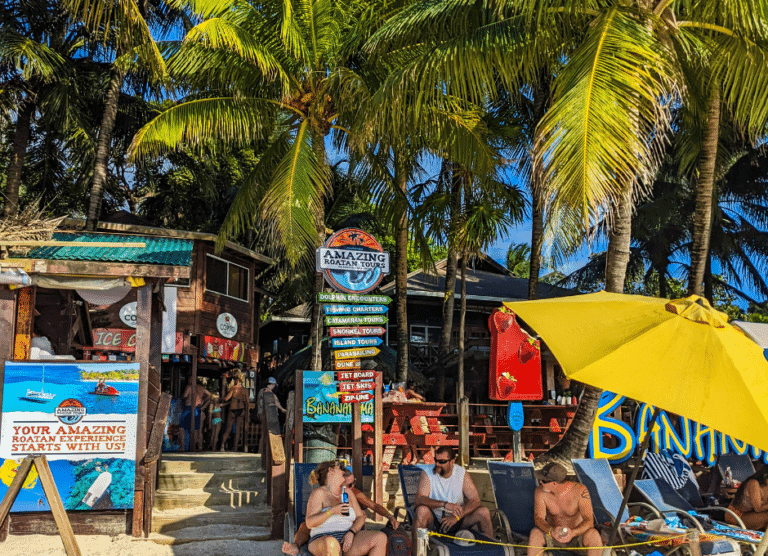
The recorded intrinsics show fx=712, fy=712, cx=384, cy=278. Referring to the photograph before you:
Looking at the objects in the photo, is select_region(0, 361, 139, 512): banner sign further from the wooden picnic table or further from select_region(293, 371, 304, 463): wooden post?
the wooden picnic table

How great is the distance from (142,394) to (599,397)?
20.0 ft

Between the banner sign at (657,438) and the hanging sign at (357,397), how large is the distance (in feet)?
10.4

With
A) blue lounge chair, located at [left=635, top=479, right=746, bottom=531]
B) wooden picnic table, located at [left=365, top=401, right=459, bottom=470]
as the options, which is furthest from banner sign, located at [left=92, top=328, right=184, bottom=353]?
blue lounge chair, located at [left=635, top=479, right=746, bottom=531]

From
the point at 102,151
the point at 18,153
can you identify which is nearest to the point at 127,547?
the point at 102,151

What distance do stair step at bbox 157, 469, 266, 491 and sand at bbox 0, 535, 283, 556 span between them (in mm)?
1640

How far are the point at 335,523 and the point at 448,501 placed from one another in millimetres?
1206

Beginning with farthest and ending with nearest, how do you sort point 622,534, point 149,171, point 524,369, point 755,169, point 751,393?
point 149,171 < point 755,169 < point 524,369 < point 622,534 < point 751,393

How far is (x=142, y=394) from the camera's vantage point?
8.44 meters

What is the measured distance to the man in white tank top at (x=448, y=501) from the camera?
6695mm

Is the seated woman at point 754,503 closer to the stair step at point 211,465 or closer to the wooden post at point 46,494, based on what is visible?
the wooden post at point 46,494

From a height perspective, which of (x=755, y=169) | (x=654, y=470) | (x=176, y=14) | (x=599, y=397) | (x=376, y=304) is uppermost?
(x=176, y=14)

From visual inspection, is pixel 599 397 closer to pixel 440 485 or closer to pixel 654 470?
pixel 654 470

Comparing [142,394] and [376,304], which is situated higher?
[376,304]

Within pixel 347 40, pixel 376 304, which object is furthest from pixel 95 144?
pixel 376 304
